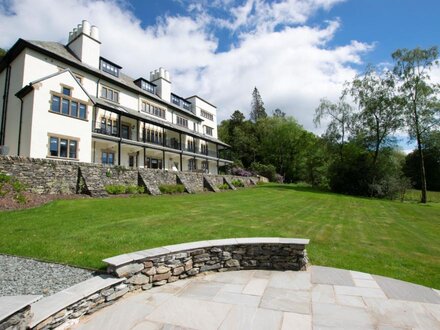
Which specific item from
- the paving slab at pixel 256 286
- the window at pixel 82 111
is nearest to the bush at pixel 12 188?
the window at pixel 82 111

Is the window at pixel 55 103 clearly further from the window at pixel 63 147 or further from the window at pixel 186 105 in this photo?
the window at pixel 186 105

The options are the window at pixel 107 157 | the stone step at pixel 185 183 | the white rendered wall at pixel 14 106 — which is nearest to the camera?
the white rendered wall at pixel 14 106

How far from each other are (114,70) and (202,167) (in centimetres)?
1796

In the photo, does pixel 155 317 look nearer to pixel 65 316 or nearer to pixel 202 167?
pixel 65 316

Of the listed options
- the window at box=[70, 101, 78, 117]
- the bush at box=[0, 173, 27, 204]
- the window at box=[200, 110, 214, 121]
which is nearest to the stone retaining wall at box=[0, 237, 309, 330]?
the bush at box=[0, 173, 27, 204]

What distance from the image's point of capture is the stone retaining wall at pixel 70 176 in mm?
13445

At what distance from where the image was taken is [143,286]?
4.45 m

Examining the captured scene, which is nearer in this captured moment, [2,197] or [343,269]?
[343,269]

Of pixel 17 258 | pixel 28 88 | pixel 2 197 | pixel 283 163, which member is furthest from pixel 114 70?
pixel 283 163

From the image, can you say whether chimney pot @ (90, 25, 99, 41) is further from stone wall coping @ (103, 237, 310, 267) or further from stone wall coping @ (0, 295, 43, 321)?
stone wall coping @ (0, 295, 43, 321)

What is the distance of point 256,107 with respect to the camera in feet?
220

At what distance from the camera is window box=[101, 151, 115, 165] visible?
24.4 meters

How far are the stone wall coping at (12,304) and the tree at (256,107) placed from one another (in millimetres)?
65343

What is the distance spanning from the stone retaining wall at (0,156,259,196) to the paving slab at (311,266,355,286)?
538 inches
